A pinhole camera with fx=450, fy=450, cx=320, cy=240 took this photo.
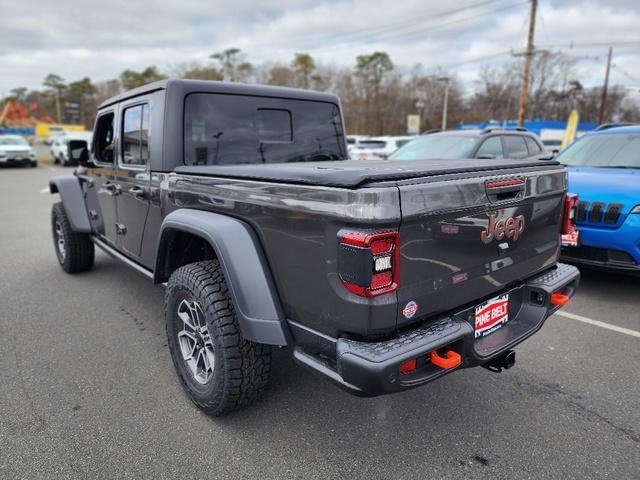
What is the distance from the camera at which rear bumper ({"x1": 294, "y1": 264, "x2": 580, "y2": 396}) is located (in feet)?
5.89

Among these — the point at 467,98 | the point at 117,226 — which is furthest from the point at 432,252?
the point at 467,98

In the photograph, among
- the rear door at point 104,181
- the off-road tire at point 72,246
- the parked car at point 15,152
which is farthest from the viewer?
the parked car at point 15,152

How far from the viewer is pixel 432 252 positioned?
200cm

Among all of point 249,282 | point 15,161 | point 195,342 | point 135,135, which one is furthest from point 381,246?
point 15,161

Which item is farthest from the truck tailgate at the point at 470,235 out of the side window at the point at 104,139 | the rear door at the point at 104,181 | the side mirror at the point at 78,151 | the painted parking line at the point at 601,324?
the side mirror at the point at 78,151

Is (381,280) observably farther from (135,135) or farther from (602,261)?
(602,261)

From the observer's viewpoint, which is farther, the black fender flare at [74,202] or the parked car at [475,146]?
the parked car at [475,146]

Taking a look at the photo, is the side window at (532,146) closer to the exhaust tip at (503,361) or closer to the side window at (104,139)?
the exhaust tip at (503,361)

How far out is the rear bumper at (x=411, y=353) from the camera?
1.79 meters

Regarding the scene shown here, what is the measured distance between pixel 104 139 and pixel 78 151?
0.65m

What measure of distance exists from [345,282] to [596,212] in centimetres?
368

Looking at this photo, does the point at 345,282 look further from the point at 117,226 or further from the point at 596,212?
the point at 596,212

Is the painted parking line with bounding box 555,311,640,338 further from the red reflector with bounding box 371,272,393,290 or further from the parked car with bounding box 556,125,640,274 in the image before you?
the red reflector with bounding box 371,272,393,290

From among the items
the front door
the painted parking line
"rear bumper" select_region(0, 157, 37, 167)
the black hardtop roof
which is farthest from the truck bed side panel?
"rear bumper" select_region(0, 157, 37, 167)
